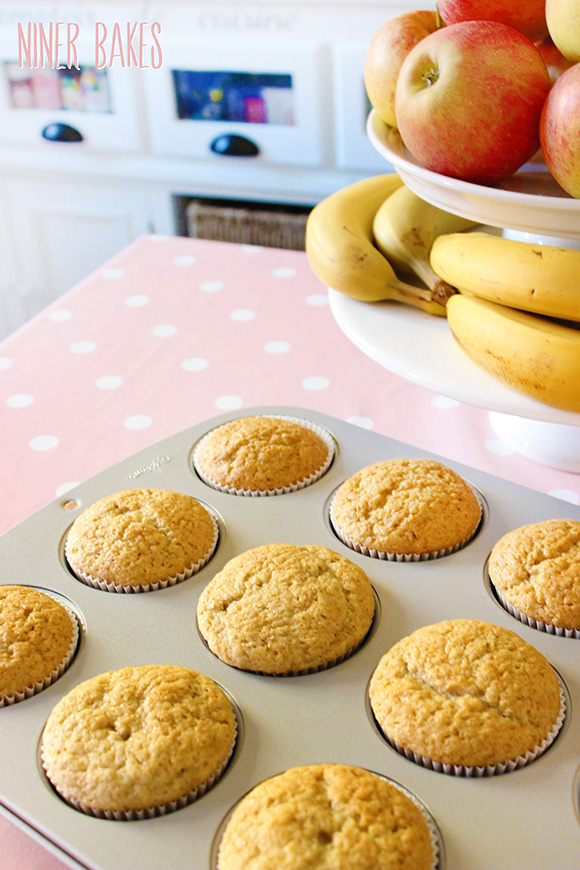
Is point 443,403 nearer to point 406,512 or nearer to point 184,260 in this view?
point 406,512

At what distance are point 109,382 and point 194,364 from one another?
0.14 m

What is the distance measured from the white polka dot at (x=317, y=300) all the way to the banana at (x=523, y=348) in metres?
0.59

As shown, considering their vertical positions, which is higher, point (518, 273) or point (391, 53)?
point (391, 53)

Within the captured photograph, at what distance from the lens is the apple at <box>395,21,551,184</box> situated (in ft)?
2.53

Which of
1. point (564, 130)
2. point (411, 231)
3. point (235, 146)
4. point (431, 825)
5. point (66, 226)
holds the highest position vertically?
point (564, 130)

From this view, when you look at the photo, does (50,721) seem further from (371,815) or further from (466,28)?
(466,28)

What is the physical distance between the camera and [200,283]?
Result: 1558mm

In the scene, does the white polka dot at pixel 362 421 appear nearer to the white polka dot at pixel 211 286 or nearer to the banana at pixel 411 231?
the banana at pixel 411 231

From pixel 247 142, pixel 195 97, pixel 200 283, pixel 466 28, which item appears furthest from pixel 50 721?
pixel 195 97

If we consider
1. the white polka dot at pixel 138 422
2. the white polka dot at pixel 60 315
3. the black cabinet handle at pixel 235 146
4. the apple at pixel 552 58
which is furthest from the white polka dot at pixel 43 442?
the black cabinet handle at pixel 235 146

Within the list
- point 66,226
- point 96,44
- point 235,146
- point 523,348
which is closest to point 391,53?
point 523,348

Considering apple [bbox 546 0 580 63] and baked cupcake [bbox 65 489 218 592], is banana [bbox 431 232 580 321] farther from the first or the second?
baked cupcake [bbox 65 489 218 592]

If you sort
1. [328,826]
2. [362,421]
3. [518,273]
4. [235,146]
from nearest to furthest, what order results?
[328,826] → [518,273] → [362,421] → [235,146]

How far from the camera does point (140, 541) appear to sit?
0.88 metres
